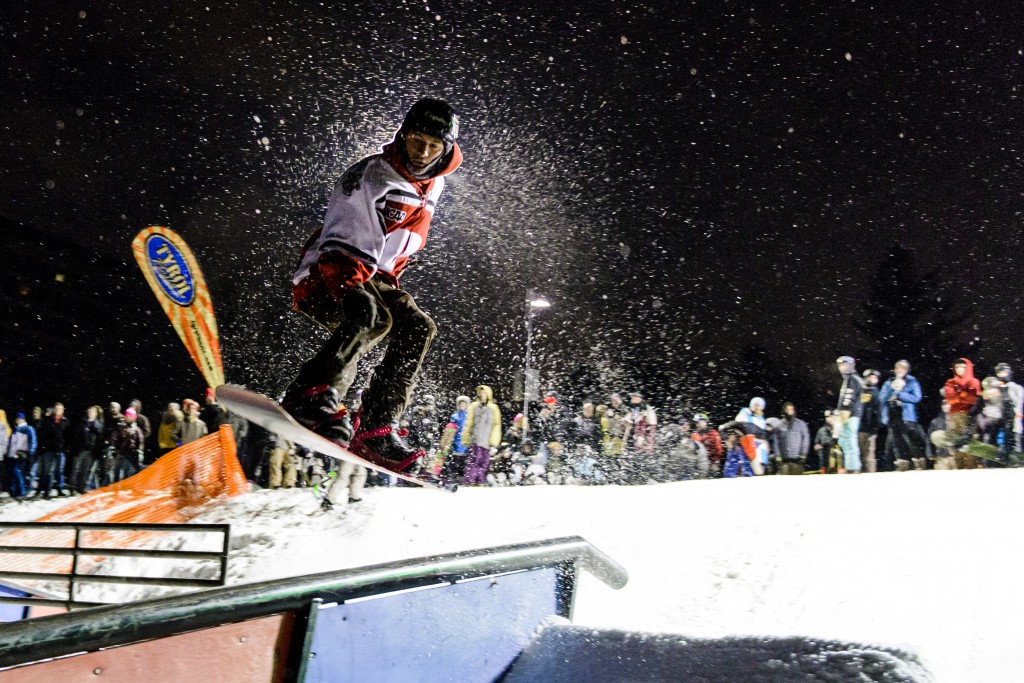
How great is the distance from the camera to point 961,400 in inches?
293

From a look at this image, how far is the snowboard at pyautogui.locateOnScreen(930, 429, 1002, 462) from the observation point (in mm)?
7323

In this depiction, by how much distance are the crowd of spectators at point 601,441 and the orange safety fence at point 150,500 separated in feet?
3.53

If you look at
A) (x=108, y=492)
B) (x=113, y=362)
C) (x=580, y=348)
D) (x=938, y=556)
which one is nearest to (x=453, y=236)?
(x=938, y=556)

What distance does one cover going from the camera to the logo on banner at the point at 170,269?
750 centimetres

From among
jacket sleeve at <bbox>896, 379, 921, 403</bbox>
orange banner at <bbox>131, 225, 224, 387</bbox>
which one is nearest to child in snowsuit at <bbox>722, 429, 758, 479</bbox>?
jacket sleeve at <bbox>896, 379, 921, 403</bbox>

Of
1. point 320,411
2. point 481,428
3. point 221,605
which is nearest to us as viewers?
point 221,605

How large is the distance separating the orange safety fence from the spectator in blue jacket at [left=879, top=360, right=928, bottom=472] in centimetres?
764

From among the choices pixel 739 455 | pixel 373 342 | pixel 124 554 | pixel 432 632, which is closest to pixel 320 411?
pixel 373 342

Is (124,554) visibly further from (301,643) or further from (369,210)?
(301,643)

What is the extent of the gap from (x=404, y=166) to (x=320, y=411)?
1.25 meters

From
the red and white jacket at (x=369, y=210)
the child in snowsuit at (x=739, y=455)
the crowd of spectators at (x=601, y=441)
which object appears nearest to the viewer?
the red and white jacket at (x=369, y=210)

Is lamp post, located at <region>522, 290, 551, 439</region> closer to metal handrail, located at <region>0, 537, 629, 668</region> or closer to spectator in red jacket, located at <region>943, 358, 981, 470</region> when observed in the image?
spectator in red jacket, located at <region>943, 358, 981, 470</region>

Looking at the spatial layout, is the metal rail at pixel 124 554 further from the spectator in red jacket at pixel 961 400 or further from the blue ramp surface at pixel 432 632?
the spectator in red jacket at pixel 961 400

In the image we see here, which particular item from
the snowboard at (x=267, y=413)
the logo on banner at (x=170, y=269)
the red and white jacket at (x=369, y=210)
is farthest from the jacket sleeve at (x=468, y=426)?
the red and white jacket at (x=369, y=210)
